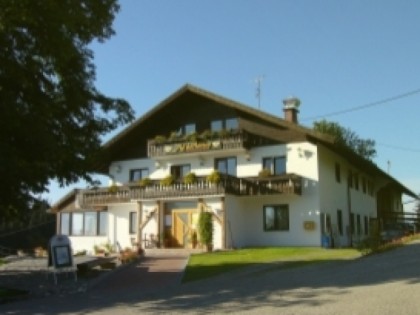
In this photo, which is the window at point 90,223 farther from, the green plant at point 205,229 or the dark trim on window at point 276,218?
the dark trim on window at point 276,218

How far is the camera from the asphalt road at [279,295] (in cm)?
1102

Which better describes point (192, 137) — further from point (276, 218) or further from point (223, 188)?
point (276, 218)

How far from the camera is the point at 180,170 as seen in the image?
33.8 metres

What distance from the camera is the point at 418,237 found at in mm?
25234

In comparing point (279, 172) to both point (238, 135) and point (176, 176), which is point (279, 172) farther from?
point (176, 176)

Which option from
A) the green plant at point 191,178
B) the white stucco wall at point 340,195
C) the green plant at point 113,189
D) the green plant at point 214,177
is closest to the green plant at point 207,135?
the green plant at point 191,178

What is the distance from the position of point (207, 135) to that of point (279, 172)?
4533mm

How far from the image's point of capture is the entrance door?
101 feet

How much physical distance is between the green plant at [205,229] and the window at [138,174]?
7334 mm

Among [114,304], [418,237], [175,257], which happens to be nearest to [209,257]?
[175,257]

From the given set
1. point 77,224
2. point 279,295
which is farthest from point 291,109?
point 279,295

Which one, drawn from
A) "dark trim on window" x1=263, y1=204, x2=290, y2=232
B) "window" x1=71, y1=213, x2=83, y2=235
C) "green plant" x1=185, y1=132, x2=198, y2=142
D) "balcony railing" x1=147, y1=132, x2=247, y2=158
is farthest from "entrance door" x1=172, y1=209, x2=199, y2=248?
"window" x1=71, y1=213, x2=83, y2=235

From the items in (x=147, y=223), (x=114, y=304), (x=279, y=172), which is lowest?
(x=114, y=304)

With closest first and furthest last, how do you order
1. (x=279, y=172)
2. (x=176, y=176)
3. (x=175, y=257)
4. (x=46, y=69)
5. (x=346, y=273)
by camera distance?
(x=346, y=273)
(x=46, y=69)
(x=175, y=257)
(x=279, y=172)
(x=176, y=176)
